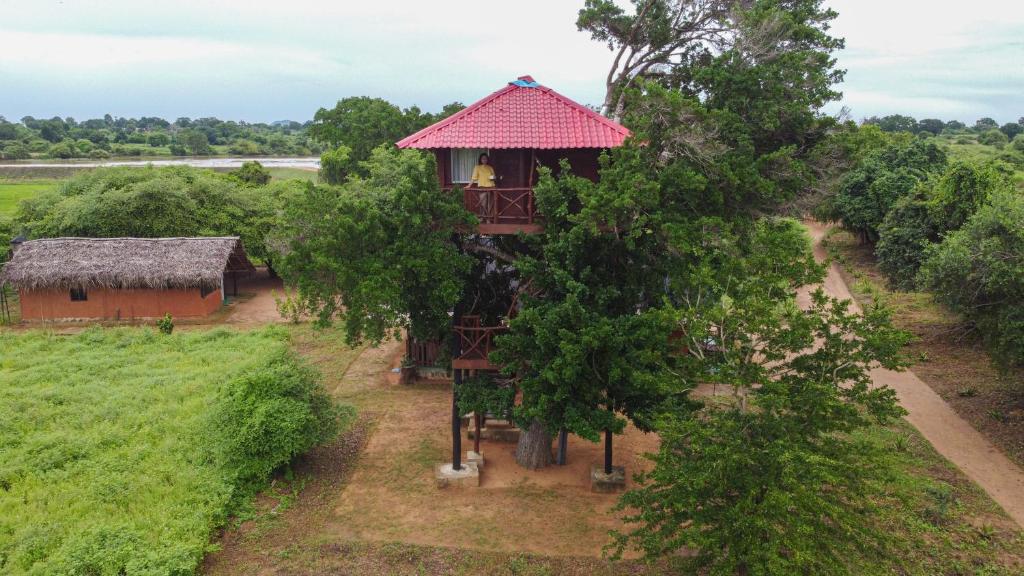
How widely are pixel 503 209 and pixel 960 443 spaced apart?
44.0 feet

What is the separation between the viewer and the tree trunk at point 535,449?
15.6 meters

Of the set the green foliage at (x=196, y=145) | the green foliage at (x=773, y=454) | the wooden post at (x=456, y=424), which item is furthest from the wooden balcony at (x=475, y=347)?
the green foliage at (x=196, y=145)

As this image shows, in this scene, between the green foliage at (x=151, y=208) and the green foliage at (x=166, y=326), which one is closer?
the green foliage at (x=166, y=326)

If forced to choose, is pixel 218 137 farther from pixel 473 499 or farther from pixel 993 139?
pixel 473 499

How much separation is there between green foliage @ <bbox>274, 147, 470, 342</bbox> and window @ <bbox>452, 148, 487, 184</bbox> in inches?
50.3

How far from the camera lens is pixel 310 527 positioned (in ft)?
44.1

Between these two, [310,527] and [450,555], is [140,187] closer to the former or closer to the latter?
[310,527]

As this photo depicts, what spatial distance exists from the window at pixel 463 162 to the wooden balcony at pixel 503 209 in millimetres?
1150

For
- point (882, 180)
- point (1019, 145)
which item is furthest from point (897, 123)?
point (882, 180)

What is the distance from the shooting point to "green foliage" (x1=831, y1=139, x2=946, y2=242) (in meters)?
33.0

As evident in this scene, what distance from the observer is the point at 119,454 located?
51.6ft

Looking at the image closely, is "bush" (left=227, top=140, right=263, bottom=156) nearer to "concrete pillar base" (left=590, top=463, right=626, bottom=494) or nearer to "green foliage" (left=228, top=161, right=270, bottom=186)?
"green foliage" (left=228, top=161, right=270, bottom=186)

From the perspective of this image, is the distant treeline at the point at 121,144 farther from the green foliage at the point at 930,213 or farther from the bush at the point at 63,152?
the green foliage at the point at 930,213

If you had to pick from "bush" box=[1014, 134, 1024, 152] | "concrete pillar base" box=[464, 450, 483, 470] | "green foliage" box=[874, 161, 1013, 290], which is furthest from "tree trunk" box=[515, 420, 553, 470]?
"bush" box=[1014, 134, 1024, 152]
